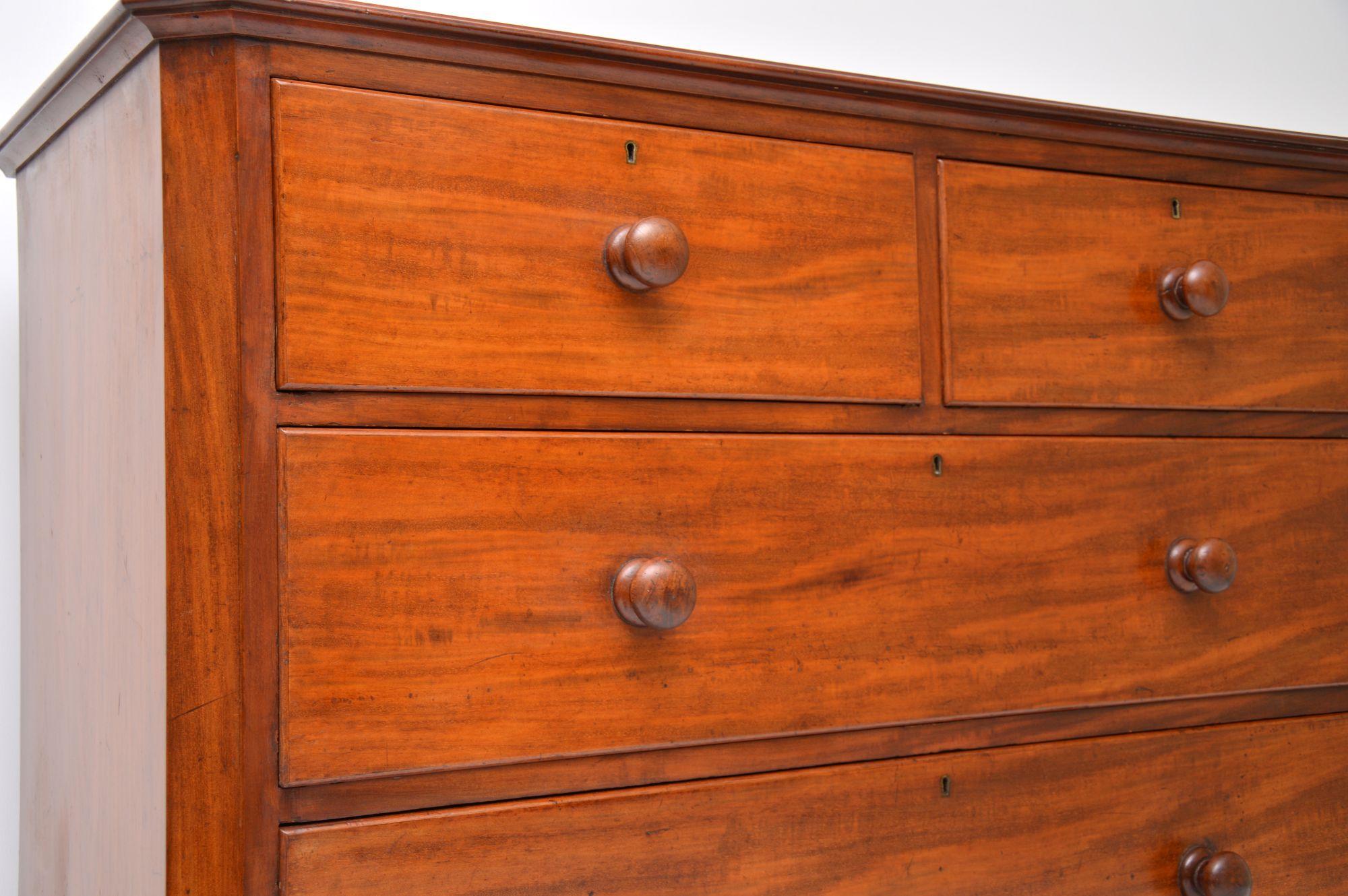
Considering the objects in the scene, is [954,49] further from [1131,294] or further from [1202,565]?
[1202,565]

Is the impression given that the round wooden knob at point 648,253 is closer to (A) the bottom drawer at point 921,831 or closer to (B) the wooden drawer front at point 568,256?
(B) the wooden drawer front at point 568,256

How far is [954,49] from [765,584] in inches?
49.5

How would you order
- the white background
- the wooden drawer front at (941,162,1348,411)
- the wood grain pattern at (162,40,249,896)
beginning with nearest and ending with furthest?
the wood grain pattern at (162,40,249,896) < the wooden drawer front at (941,162,1348,411) < the white background

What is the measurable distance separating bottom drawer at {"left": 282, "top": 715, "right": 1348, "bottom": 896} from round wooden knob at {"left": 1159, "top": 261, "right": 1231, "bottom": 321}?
409 mm

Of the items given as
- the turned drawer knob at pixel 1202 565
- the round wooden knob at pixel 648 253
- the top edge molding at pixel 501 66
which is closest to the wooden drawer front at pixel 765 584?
the turned drawer knob at pixel 1202 565

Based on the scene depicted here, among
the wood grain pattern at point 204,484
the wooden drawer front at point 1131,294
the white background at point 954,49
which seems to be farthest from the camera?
the white background at point 954,49

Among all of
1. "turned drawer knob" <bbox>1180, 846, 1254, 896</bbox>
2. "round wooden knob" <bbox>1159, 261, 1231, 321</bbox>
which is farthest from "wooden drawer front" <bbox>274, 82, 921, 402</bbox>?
"turned drawer knob" <bbox>1180, 846, 1254, 896</bbox>

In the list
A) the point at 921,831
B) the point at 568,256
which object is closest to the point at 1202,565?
the point at 921,831

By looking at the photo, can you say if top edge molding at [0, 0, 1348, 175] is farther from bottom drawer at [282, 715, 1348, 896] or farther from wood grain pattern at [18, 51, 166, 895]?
bottom drawer at [282, 715, 1348, 896]

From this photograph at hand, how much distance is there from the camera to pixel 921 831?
107 centimetres

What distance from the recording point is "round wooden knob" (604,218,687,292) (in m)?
0.94

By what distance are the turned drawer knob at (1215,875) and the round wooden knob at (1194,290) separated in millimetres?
510

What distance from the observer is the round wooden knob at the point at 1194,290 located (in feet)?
3.76

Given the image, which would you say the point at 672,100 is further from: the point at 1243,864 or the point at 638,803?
the point at 1243,864
